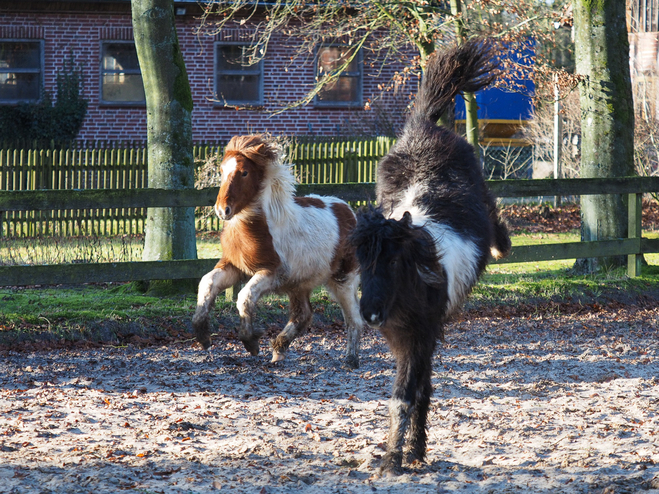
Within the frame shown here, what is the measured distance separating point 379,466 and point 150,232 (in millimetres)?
5281

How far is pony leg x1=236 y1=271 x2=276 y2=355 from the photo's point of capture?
561 cm

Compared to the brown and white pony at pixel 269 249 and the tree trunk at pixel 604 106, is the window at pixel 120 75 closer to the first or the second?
the tree trunk at pixel 604 106

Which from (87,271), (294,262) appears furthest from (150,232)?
(294,262)

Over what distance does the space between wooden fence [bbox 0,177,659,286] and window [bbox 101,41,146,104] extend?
1323 centimetres

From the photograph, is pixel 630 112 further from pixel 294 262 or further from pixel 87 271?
pixel 87 271

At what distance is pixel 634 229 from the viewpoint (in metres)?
9.58

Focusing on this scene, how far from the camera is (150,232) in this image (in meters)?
8.52

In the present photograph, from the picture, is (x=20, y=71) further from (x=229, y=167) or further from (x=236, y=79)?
(x=229, y=167)

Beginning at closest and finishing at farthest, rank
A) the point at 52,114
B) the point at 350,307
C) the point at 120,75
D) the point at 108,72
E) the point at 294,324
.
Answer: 1. the point at 294,324
2. the point at 350,307
3. the point at 52,114
4. the point at 108,72
5. the point at 120,75

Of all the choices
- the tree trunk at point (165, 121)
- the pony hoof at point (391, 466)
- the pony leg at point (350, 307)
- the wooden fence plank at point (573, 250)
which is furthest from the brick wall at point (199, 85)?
the pony hoof at point (391, 466)

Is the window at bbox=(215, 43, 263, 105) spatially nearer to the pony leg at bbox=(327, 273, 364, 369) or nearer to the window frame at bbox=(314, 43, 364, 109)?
the window frame at bbox=(314, 43, 364, 109)

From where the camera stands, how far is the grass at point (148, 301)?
271 inches

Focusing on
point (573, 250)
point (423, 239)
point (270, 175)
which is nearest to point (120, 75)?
point (573, 250)

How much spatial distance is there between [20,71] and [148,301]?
13990 mm
